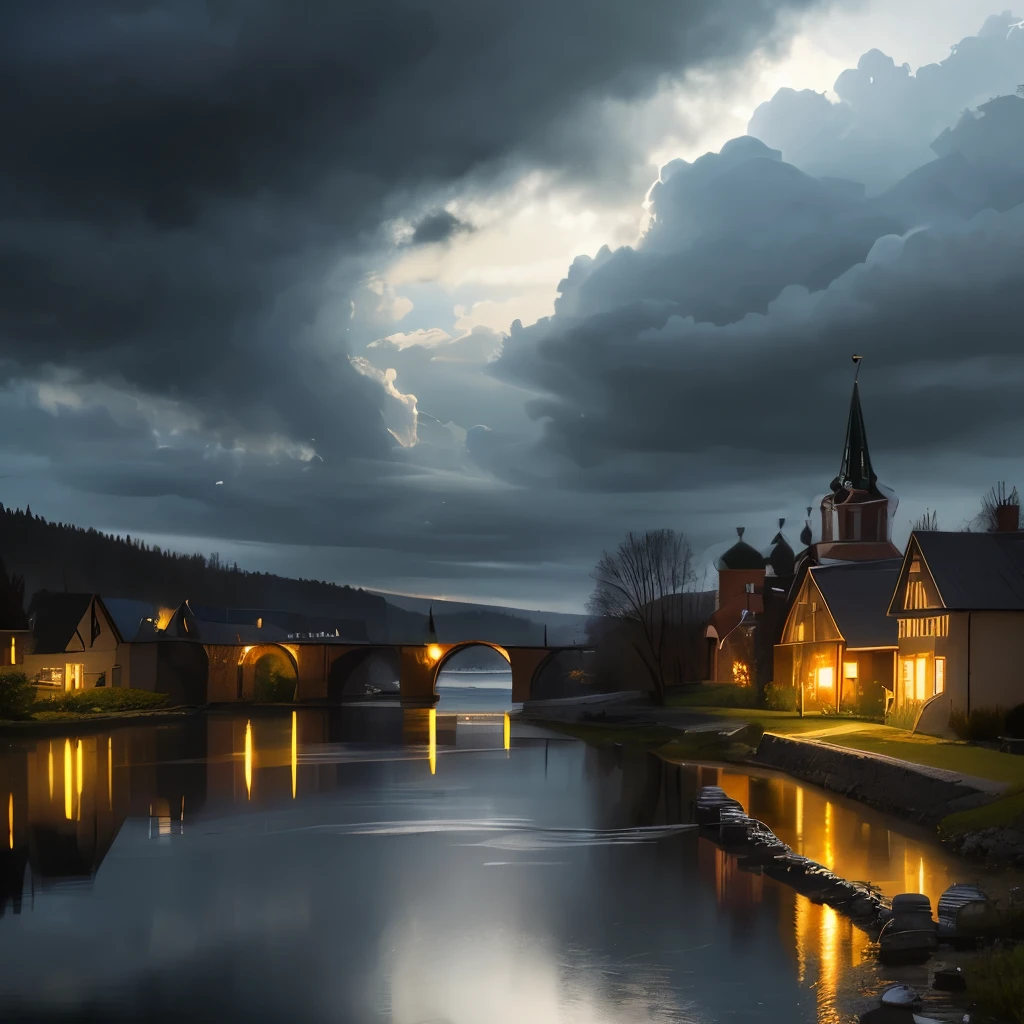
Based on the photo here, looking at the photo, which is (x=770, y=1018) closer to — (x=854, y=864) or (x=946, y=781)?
(x=854, y=864)

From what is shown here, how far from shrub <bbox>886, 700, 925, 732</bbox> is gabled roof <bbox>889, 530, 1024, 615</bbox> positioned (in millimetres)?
4059

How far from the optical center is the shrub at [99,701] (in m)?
63.5

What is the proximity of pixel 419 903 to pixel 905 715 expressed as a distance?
89.5 ft

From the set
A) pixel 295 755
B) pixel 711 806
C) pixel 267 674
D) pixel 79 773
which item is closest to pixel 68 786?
pixel 79 773

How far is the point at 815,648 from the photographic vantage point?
181 feet

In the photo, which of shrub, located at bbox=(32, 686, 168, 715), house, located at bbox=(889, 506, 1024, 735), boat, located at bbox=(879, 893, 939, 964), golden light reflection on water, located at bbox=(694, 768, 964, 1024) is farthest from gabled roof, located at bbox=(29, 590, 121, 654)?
boat, located at bbox=(879, 893, 939, 964)

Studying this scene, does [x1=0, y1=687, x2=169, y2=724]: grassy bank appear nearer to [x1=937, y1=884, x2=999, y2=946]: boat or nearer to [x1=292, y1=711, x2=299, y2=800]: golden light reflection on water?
[x1=292, y1=711, x2=299, y2=800]: golden light reflection on water

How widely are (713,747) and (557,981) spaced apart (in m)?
33.6

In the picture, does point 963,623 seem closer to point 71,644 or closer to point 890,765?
point 890,765

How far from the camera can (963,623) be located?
3841 centimetres

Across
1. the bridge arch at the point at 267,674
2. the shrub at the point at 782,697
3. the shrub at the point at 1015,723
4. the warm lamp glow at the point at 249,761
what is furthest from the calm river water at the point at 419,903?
the bridge arch at the point at 267,674

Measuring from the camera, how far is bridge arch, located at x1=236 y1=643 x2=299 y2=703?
340 ft

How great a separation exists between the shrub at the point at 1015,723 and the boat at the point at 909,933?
21262 mm

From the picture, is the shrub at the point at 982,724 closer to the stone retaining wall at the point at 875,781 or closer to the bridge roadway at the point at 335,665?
the stone retaining wall at the point at 875,781
